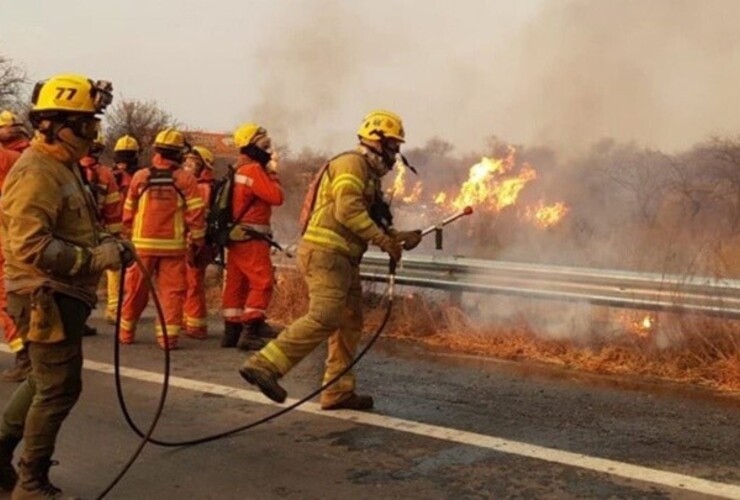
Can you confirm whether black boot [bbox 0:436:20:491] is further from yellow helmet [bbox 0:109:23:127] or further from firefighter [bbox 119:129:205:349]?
yellow helmet [bbox 0:109:23:127]

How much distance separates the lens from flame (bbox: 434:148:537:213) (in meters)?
11.3

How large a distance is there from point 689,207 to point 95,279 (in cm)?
1541

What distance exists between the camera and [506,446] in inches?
176

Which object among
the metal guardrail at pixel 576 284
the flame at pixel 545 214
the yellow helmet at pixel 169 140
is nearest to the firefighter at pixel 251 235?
the yellow helmet at pixel 169 140

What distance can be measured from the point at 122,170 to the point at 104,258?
5443 millimetres

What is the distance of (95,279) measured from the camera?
3.70m

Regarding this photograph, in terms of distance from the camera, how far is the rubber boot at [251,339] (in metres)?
7.00

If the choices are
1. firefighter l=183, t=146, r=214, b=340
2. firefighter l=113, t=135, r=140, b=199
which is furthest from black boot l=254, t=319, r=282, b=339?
firefighter l=113, t=135, r=140, b=199

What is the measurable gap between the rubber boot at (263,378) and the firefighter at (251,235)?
2301 millimetres

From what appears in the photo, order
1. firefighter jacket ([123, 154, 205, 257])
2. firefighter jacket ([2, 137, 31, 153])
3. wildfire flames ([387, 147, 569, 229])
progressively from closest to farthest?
firefighter jacket ([2, 137, 31, 153]), firefighter jacket ([123, 154, 205, 257]), wildfire flames ([387, 147, 569, 229])

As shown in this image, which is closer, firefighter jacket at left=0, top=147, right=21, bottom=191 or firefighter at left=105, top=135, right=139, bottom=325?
firefighter jacket at left=0, top=147, right=21, bottom=191

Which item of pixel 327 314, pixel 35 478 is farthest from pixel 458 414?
pixel 35 478

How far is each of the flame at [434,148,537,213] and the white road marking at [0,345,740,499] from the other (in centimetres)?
590

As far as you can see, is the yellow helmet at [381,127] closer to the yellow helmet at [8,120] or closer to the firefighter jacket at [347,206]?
the firefighter jacket at [347,206]
